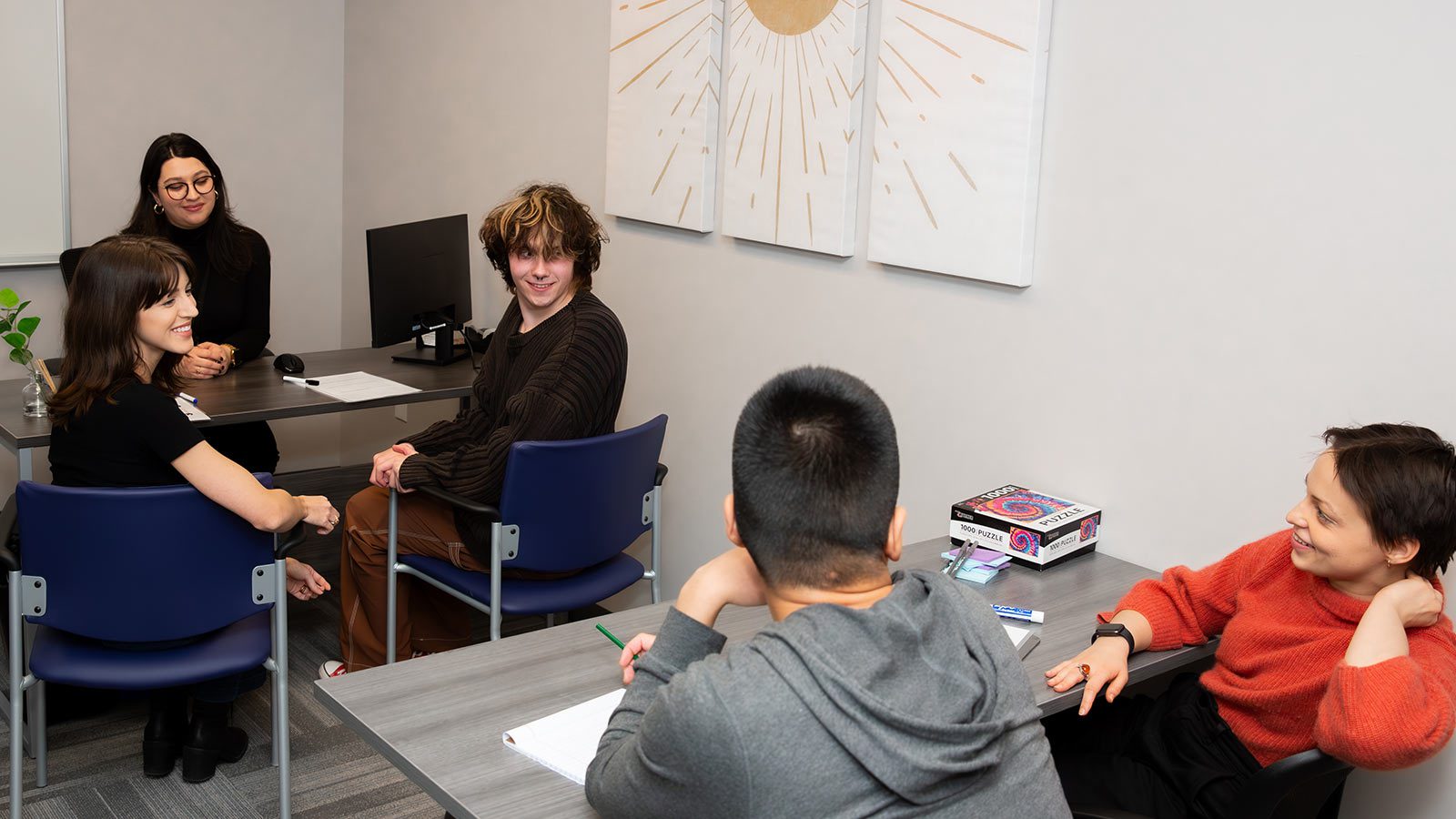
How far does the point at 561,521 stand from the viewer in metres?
2.80

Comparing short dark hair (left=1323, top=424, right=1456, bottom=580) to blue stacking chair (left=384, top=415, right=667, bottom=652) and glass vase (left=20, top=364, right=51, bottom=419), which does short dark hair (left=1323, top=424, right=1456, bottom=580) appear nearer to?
blue stacking chair (left=384, top=415, right=667, bottom=652)

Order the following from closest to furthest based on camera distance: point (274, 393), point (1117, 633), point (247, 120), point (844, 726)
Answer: point (844, 726), point (1117, 633), point (274, 393), point (247, 120)

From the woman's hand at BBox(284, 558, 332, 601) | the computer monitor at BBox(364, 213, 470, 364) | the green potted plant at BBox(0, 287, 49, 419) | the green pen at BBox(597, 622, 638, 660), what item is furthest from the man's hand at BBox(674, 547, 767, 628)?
the computer monitor at BBox(364, 213, 470, 364)

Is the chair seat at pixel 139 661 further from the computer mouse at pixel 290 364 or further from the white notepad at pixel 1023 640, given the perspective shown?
the white notepad at pixel 1023 640

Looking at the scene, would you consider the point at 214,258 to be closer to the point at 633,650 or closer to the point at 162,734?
the point at 162,734

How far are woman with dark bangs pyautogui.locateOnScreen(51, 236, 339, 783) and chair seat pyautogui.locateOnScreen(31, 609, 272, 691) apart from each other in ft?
0.89

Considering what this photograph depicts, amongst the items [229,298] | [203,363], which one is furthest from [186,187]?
[203,363]

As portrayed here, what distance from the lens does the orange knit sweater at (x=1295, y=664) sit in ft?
5.25

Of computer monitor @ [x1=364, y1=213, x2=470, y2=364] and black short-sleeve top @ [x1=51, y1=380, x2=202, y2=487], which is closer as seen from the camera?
black short-sleeve top @ [x1=51, y1=380, x2=202, y2=487]

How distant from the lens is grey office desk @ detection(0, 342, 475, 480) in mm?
2900

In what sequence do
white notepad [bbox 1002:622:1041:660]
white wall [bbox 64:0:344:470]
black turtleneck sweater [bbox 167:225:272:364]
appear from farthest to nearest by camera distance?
white wall [bbox 64:0:344:470] → black turtleneck sweater [bbox 167:225:272:364] → white notepad [bbox 1002:622:1041:660]

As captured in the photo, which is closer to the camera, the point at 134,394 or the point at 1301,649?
the point at 1301,649

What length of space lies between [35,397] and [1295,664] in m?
2.78

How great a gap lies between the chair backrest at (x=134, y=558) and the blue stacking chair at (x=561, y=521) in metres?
0.54
